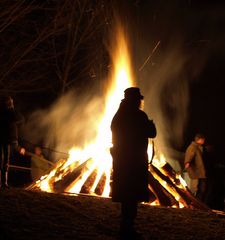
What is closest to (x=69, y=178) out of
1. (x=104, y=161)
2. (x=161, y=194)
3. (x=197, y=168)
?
(x=104, y=161)

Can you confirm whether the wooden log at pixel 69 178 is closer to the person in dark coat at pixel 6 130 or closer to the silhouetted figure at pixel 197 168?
the person in dark coat at pixel 6 130

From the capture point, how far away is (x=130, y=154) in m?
5.66

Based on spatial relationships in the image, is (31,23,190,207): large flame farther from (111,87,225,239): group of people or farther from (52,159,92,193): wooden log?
(111,87,225,239): group of people

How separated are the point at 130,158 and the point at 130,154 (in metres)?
0.05

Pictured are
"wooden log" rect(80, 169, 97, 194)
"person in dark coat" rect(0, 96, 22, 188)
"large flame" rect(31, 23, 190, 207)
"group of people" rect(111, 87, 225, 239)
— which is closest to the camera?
"group of people" rect(111, 87, 225, 239)

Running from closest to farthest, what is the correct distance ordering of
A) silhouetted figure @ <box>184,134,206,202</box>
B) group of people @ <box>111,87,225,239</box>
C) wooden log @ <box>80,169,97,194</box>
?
group of people @ <box>111,87,225,239</box> → wooden log @ <box>80,169,97,194</box> → silhouetted figure @ <box>184,134,206,202</box>

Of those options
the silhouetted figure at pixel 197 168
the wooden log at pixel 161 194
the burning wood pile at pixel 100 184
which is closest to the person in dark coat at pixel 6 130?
the burning wood pile at pixel 100 184

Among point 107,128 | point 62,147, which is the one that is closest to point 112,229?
point 107,128

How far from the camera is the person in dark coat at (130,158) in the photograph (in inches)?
219

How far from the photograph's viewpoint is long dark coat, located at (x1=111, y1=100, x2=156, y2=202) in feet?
18.3

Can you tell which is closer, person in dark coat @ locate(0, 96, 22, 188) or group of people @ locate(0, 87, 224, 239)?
group of people @ locate(0, 87, 224, 239)

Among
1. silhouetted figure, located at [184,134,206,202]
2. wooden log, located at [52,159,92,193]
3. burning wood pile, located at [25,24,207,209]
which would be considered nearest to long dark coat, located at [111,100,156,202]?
burning wood pile, located at [25,24,207,209]

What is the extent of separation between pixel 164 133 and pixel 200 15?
17.6 feet

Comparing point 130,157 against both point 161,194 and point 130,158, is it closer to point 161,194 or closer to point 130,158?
point 130,158
